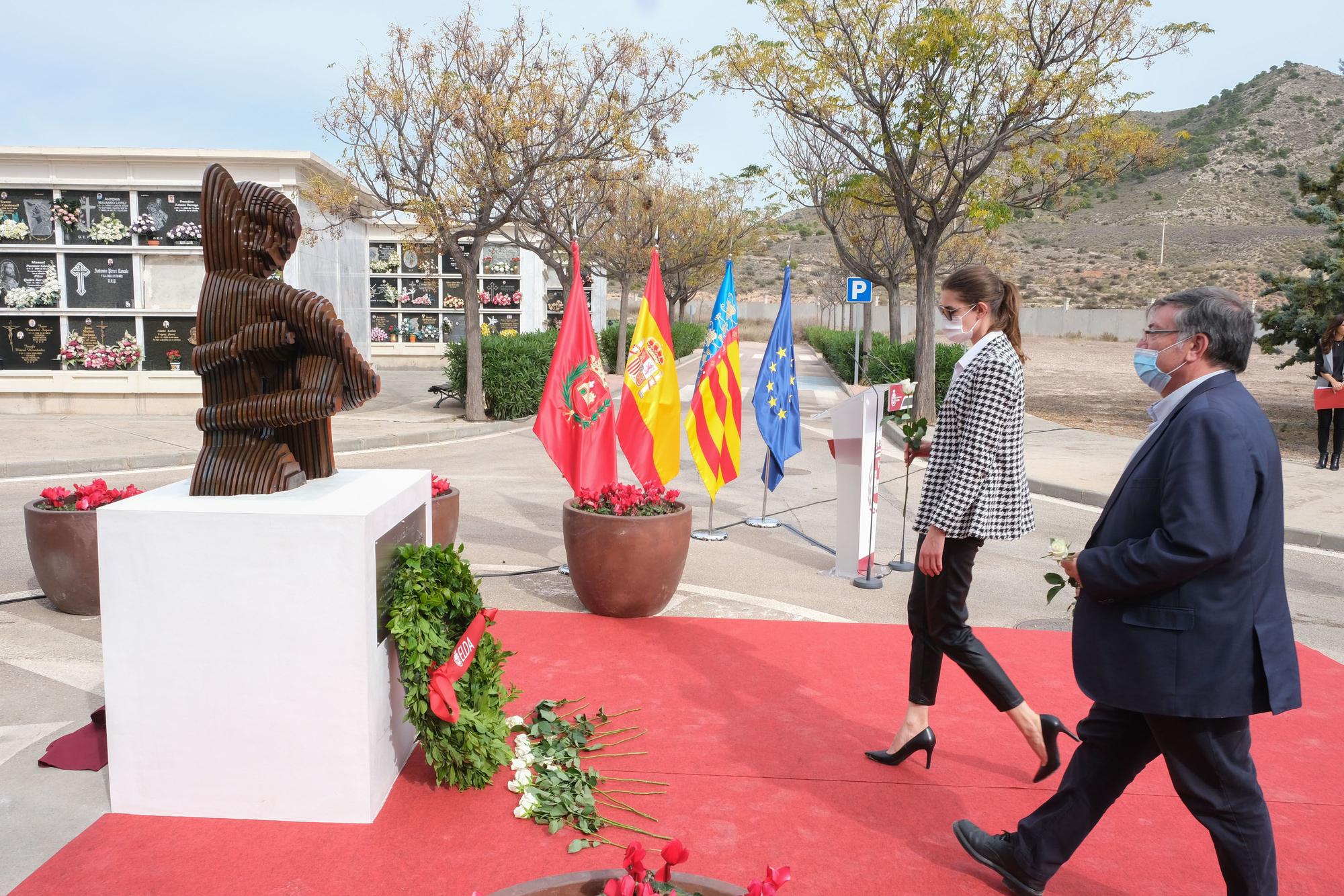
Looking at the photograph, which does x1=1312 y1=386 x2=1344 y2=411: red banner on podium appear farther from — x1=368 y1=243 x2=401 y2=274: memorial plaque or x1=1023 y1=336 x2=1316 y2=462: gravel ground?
x1=368 y1=243 x2=401 y2=274: memorial plaque

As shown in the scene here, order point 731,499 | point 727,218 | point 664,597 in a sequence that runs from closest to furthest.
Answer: point 664,597 → point 731,499 → point 727,218

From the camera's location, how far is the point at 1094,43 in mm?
14031

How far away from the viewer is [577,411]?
6.40m

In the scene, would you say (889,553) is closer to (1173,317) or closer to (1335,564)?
(1335,564)

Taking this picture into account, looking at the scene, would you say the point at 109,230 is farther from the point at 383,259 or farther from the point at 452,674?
the point at 452,674

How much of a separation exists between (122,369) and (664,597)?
46.9 ft

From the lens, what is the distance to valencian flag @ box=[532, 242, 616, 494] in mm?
6328

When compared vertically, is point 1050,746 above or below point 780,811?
above

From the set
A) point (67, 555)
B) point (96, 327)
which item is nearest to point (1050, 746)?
point (67, 555)

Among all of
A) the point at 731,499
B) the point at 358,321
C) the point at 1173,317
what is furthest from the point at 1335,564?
the point at 358,321

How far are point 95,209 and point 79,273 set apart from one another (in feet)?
3.57

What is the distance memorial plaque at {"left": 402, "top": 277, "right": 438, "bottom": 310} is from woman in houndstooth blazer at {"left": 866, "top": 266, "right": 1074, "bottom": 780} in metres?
27.2

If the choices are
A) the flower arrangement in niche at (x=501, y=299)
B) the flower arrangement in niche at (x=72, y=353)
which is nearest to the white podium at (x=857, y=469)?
the flower arrangement in niche at (x=72, y=353)

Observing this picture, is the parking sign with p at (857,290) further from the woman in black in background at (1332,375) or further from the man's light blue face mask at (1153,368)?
the man's light blue face mask at (1153,368)
